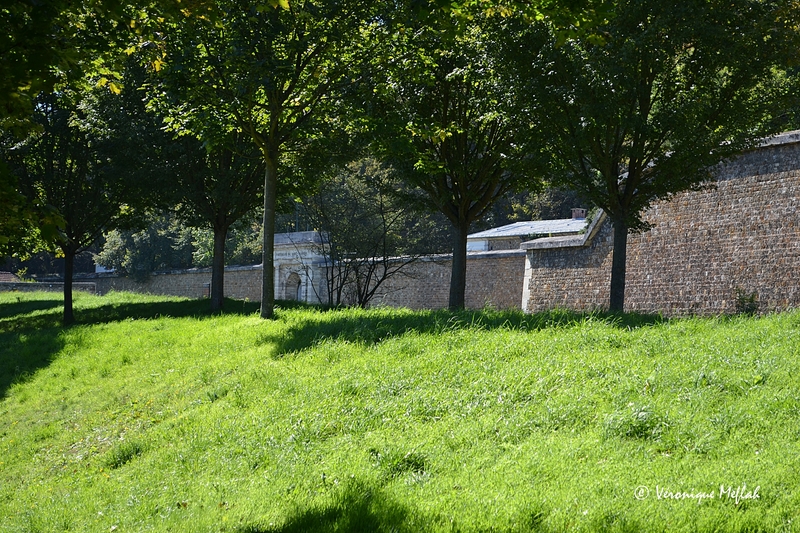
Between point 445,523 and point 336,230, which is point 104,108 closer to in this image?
point 336,230

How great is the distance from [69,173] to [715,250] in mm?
17238

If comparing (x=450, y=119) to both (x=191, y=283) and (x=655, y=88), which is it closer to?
(x=655, y=88)

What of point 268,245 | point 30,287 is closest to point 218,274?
point 268,245

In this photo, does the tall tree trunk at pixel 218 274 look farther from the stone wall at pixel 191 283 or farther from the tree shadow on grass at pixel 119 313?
the stone wall at pixel 191 283

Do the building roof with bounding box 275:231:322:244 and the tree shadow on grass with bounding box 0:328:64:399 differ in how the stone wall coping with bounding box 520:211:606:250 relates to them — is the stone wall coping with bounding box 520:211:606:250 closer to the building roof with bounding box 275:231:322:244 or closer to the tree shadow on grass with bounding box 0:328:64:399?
the building roof with bounding box 275:231:322:244

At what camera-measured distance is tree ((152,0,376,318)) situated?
12688 millimetres

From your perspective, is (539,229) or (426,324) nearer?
(426,324)

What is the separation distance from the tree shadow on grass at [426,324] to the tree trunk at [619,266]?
3.83 m

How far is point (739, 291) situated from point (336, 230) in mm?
11951

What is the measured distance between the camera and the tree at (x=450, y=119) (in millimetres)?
13945

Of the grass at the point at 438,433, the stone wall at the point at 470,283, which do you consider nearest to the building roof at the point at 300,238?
the stone wall at the point at 470,283

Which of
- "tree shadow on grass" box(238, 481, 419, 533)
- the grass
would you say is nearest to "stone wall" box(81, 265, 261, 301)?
the grass

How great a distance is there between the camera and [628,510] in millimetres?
4586

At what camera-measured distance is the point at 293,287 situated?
3253 centimetres
